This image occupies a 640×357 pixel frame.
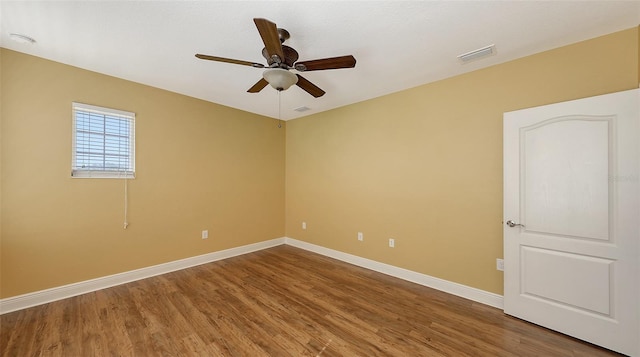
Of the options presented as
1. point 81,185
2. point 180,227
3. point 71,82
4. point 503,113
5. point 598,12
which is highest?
point 598,12

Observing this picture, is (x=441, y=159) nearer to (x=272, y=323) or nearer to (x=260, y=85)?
(x=260, y=85)

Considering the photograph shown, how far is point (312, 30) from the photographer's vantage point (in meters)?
1.96

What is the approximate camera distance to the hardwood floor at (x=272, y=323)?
1.85 m

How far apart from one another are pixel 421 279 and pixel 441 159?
1575 mm

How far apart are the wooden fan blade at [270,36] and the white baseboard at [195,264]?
3.02 m

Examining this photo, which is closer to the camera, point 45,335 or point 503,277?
point 45,335

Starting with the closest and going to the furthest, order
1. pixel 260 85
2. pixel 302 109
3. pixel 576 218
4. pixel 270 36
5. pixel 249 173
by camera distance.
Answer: pixel 270 36
pixel 576 218
pixel 260 85
pixel 302 109
pixel 249 173

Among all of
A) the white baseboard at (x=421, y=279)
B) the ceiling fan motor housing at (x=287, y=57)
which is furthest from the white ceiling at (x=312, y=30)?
the white baseboard at (x=421, y=279)

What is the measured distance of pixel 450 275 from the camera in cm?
278

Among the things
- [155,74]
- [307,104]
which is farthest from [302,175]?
[155,74]

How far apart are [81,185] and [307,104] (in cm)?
313

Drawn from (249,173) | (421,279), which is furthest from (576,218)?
(249,173)

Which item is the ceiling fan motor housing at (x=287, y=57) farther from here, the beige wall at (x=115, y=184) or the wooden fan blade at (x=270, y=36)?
the beige wall at (x=115, y=184)

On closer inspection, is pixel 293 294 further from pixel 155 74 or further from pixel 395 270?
pixel 155 74
